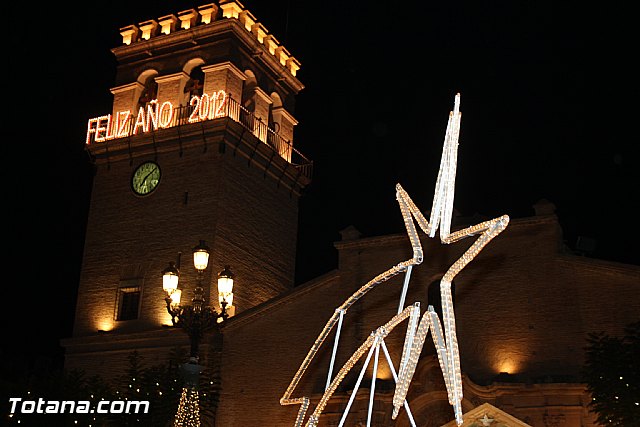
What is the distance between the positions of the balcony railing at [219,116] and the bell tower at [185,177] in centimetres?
5

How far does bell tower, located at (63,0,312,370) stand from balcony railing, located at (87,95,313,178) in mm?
49

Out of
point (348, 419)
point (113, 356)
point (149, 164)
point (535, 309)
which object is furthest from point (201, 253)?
point (149, 164)

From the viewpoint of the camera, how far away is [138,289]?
2902 centimetres

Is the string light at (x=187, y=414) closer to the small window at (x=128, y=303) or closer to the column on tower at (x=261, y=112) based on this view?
the small window at (x=128, y=303)

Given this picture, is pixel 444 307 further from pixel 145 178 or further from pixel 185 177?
pixel 145 178

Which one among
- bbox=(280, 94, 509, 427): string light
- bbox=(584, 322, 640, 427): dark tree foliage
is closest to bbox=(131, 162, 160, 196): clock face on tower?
bbox=(584, 322, 640, 427): dark tree foliage

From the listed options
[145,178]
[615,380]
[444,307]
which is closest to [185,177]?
[145,178]

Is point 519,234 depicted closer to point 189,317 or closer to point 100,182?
point 189,317

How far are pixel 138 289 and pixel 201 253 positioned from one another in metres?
11.3

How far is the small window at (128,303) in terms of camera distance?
28922 mm

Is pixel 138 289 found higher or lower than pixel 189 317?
higher

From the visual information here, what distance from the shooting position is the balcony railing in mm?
29453

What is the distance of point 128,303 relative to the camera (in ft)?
95.7

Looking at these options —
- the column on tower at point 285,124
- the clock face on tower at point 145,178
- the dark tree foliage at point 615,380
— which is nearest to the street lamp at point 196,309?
the dark tree foliage at point 615,380
